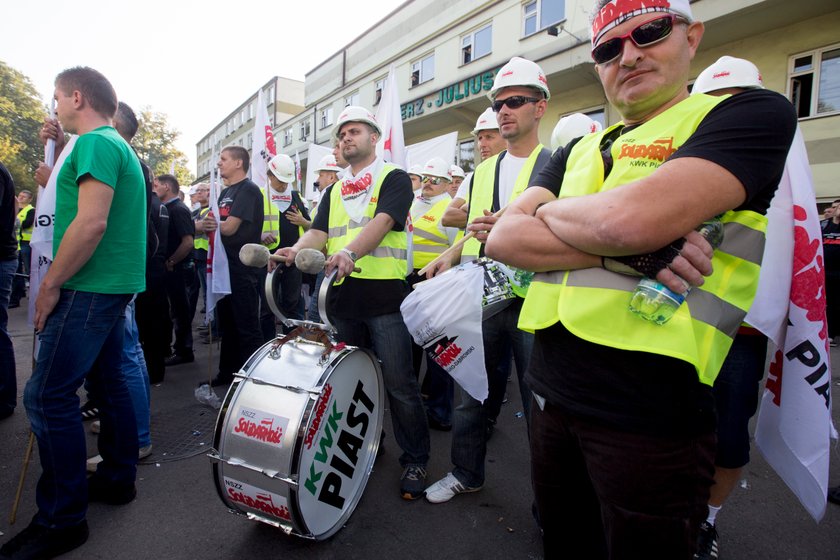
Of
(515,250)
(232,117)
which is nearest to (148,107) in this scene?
(232,117)

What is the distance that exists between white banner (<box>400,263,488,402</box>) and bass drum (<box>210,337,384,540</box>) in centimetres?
39

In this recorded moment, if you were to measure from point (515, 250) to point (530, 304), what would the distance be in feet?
0.57

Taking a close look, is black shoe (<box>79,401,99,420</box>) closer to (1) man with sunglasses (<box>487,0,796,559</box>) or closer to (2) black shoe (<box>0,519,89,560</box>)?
(2) black shoe (<box>0,519,89,560</box>)

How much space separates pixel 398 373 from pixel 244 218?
105 inches

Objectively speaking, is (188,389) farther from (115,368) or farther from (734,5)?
(734,5)

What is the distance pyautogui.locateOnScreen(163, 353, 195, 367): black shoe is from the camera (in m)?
5.48

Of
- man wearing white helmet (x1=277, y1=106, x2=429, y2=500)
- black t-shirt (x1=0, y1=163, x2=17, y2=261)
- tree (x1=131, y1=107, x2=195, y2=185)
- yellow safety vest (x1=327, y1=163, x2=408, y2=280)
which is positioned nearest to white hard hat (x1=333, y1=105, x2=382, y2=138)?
man wearing white helmet (x1=277, y1=106, x2=429, y2=500)

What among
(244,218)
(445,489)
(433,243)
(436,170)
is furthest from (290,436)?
(436,170)

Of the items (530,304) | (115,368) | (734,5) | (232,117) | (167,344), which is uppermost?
(232,117)

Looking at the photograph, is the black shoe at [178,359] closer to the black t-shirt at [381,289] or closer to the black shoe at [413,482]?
the black t-shirt at [381,289]

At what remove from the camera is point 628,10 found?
1200mm

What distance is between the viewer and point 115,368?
8.69 ft

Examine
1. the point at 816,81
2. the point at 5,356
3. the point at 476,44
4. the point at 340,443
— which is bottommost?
the point at 340,443

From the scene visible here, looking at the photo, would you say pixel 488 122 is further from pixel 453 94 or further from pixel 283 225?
pixel 453 94
